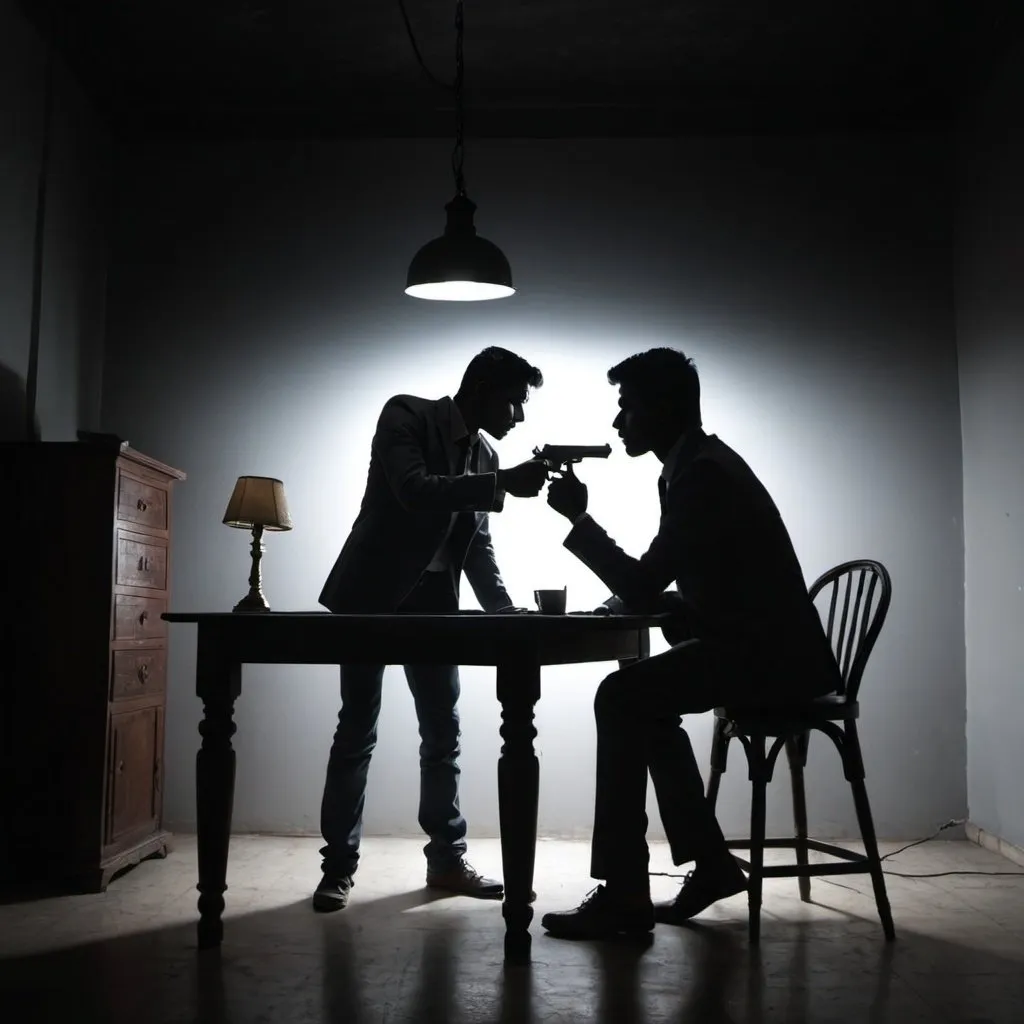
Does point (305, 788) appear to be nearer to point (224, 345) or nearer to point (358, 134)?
point (224, 345)

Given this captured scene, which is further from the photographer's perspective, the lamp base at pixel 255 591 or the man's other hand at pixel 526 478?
the lamp base at pixel 255 591

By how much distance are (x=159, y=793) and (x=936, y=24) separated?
383cm

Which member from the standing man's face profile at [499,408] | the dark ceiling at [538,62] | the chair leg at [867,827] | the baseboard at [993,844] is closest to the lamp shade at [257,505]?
the standing man's face profile at [499,408]

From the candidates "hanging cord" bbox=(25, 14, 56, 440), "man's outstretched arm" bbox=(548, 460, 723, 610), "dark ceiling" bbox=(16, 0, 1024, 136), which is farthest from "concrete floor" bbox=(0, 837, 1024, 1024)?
"dark ceiling" bbox=(16, 0, 1024, 136)

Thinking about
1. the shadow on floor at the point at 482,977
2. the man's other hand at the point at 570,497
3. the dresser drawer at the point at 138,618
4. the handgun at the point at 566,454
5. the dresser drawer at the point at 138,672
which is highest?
the handgun at the point at 566,454

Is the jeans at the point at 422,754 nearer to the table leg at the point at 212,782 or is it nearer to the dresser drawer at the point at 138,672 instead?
the table leg at the point at 212,782

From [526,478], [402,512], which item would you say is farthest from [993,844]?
[402,512]

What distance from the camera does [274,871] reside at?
3.43 meters

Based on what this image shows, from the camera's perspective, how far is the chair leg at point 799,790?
118 inches

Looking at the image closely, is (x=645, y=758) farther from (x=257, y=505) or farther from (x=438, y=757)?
(x=257, y=505)

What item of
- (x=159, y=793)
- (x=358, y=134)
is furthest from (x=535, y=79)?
(x=159, y=793)

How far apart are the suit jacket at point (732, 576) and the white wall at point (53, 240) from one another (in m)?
2.14

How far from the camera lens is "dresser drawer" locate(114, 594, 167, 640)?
332 cm

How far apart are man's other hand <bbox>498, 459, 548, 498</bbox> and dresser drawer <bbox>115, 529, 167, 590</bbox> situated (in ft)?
4.30
